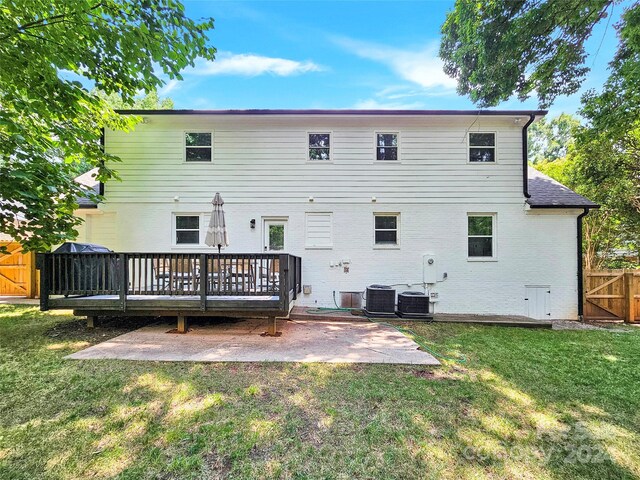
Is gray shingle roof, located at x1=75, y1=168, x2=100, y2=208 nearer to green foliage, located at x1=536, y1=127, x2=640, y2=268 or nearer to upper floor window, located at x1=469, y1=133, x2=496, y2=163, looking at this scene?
upper floor window, located at x1=469, y1=133, x2=496, y2=163

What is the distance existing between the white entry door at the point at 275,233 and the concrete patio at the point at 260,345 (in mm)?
2580

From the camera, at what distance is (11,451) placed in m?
2.28

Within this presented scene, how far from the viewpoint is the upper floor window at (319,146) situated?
828 centimetres

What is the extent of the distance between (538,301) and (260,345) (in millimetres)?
7980

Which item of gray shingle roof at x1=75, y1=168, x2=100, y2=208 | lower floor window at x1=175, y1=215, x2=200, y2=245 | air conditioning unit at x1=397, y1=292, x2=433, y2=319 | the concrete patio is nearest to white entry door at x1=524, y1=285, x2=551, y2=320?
air conditioning unit at x1=397, y1=292, x2=433, y2=319

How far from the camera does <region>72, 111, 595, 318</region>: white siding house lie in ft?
26.0

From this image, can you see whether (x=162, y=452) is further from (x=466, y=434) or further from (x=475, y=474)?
(x=466, y=434)

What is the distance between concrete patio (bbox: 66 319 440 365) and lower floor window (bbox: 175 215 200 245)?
2.78 metres

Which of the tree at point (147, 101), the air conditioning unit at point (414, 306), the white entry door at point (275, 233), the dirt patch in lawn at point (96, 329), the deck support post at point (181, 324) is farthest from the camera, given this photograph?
the tree at point (147, 101)

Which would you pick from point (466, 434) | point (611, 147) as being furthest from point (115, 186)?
point (611, 147)

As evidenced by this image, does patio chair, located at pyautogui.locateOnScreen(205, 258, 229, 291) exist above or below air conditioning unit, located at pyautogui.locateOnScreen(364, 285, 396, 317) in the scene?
above

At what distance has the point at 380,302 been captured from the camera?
24.0 feet

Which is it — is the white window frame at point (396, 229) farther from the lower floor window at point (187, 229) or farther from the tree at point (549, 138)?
the tree at point (549, 138)

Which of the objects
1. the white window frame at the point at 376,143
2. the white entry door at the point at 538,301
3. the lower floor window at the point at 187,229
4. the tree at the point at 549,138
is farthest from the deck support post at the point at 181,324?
the tree at the point at 549,138
